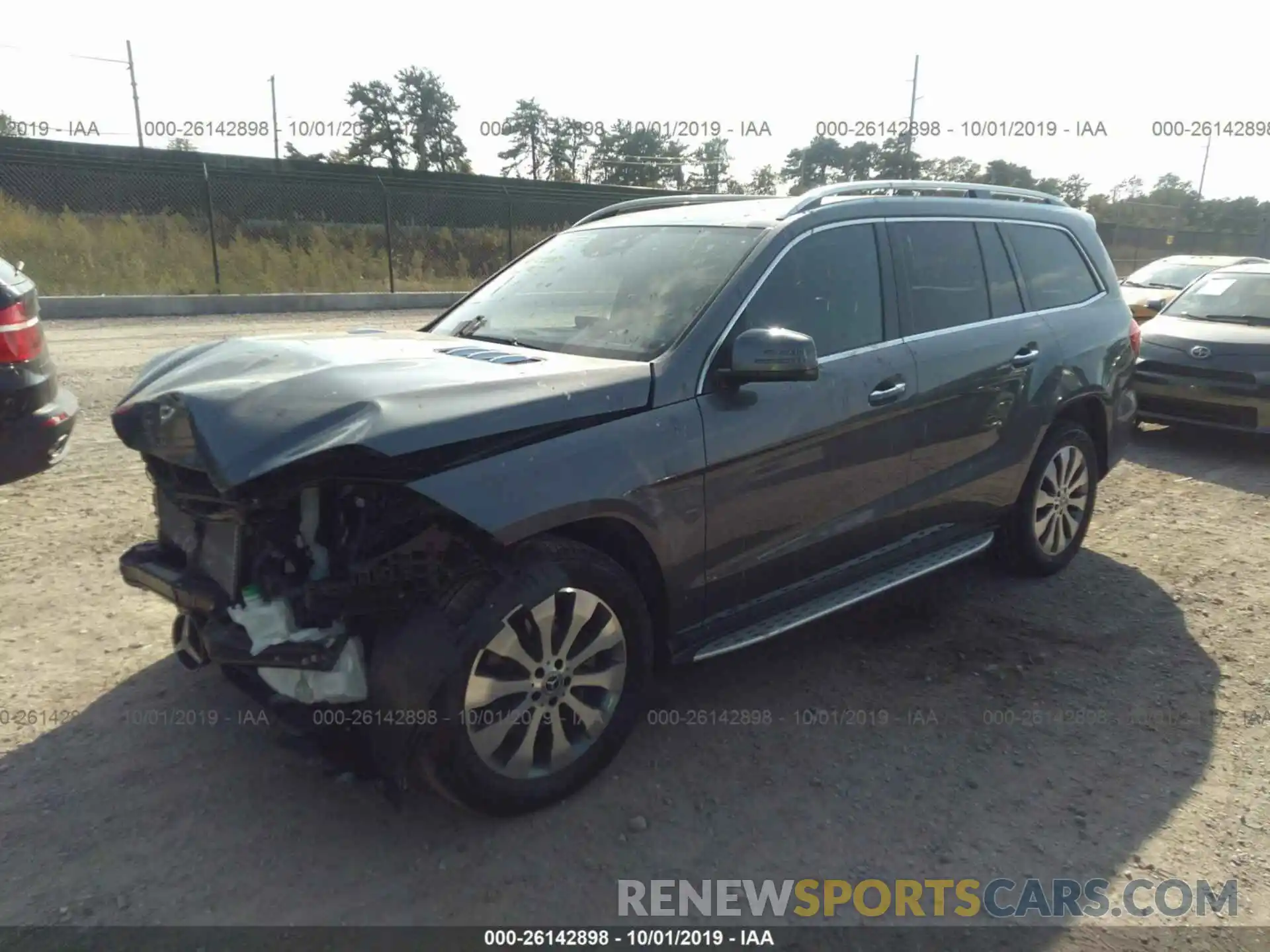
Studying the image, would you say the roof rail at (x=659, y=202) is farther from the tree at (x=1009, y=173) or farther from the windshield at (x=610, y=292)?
the tree at (x=1009, y=173)

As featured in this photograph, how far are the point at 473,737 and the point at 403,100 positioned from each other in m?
47.4

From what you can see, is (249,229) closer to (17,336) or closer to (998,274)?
(17,336)

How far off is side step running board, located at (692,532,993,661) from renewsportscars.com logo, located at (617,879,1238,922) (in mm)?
818

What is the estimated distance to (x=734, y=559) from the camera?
3.24 meters

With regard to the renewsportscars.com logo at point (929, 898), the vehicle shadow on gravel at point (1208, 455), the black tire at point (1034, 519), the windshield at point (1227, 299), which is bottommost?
the vehicle shadow on gravel at point (1208, 455)

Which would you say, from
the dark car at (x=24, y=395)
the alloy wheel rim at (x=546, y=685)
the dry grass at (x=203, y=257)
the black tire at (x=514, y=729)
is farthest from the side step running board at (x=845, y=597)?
the dry grass at (x=203, y=257)

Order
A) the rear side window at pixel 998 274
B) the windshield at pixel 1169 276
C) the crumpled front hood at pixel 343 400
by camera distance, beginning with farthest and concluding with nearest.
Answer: the windshield at pixel 1169 276, the rear side window at pixel 998 274, the crumpled front hood at pixel 343 400

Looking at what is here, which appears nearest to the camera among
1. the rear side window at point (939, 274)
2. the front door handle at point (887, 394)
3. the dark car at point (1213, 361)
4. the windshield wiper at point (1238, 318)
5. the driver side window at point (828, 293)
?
the driver side window at point (828, 293)

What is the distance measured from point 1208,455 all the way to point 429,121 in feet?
143

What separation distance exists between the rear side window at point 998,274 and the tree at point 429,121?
42524mm

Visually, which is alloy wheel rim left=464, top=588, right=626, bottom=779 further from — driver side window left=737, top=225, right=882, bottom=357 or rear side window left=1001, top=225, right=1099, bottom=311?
rear side window left=1001, top=225, right=1099, bottom=311

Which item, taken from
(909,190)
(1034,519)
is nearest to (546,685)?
(909,190)

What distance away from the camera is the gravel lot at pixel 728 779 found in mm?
2568

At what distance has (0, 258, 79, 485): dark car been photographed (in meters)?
4.49
